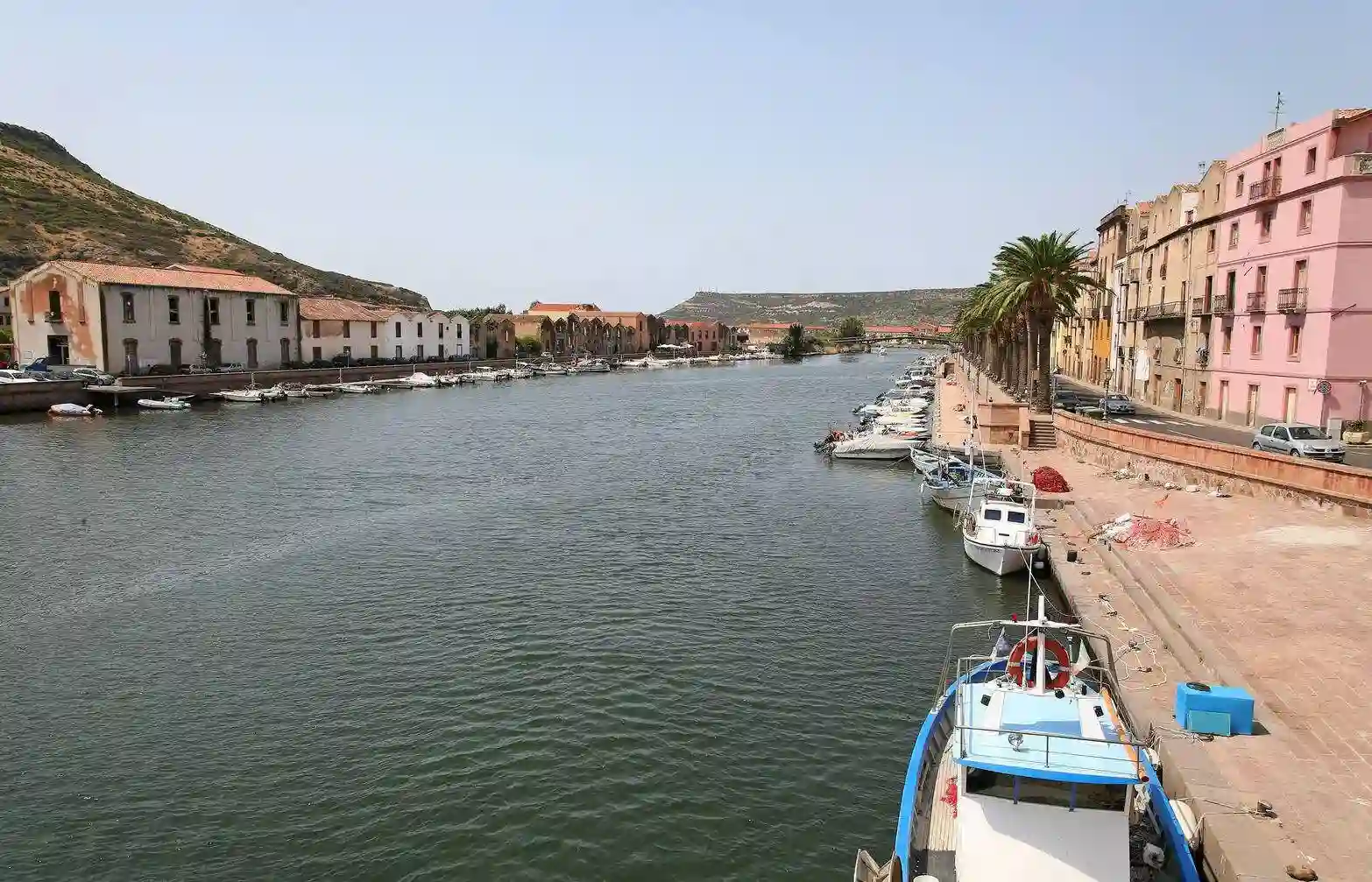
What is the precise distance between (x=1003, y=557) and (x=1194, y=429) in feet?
85.1

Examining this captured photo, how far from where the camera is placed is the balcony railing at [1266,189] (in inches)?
1949

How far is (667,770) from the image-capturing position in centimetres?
1844

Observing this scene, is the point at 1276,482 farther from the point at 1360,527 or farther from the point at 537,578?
the point at 537,578

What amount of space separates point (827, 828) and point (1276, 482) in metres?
26.9

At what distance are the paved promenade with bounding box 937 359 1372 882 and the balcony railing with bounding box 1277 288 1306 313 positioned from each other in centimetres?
1650

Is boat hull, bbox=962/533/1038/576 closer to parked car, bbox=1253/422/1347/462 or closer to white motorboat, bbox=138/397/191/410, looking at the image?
parked car, bbox=1253/422/1347/462

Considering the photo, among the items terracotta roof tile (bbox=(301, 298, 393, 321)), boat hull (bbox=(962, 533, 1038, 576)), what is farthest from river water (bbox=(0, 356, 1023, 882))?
terracotta roof tile (bbox=(301, 298, 393, 321))

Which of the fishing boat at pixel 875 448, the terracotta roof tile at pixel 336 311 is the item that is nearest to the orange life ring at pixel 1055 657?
the fishing boat at pixel 875 448

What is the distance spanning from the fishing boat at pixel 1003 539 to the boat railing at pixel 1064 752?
19.7m

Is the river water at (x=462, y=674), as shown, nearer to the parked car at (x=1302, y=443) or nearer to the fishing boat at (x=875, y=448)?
the fishing boat at (x=875, y=448)

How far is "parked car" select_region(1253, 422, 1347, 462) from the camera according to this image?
37.3 m

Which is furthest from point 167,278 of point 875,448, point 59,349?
point 875,448

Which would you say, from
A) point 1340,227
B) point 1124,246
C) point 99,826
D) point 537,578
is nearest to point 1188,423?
point 1340,227

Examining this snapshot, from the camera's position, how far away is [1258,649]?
2028 centimetres
